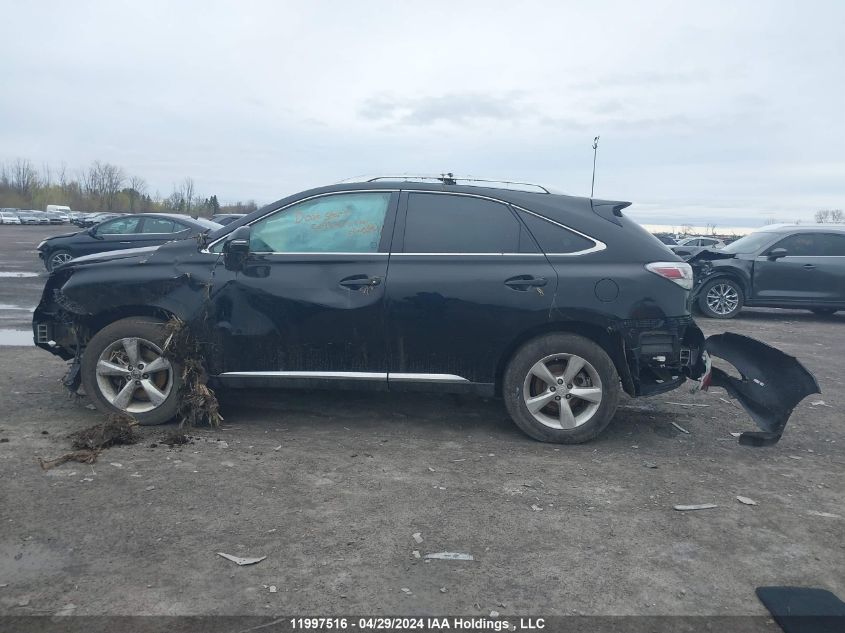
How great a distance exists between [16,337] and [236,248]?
17.3 feet

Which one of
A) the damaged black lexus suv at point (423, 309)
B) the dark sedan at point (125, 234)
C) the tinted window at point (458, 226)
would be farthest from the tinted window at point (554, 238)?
the dark sedan at point (125, 234)

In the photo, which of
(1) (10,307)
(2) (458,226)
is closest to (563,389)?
(2) (458,226)

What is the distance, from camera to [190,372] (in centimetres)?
517

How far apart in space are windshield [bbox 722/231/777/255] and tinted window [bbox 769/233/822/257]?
0.22 metres

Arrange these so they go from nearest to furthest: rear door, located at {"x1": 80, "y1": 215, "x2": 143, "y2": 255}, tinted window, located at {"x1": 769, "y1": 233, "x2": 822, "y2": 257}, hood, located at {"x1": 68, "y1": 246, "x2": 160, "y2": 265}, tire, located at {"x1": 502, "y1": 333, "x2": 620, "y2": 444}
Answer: tire, located at {"x1": 502, "y1": 333, "x2": 620, "y2": 444} → hood, located at {"x1": 68, "y1": 246, "x2": 160, "y2": 265} → tinted window, located at {"x1": 769, "y1": 233, "x2": 822, "y2": 257} → rear door, located at {"x1": 80, "y1": 215, "x2": 143, "y2": 255}

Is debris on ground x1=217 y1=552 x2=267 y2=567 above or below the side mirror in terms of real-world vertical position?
below

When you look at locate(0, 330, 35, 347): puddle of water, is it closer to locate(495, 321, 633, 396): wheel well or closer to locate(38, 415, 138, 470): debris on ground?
locate(38, 415, 138, 470): debris on ground

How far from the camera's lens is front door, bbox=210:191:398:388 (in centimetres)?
512

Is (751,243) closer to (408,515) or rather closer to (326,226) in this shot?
(326,226)

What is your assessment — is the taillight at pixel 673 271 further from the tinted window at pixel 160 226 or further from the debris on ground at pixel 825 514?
the tinted window at pixel 160 226

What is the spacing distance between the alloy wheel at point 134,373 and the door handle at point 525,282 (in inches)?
101

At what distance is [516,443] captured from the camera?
512cm

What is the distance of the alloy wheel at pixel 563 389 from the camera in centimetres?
501

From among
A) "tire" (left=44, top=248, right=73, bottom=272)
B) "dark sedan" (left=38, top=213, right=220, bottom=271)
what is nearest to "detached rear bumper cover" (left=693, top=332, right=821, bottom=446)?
"dark sedan" (left=38, top=213, right=220, bottom=271)
